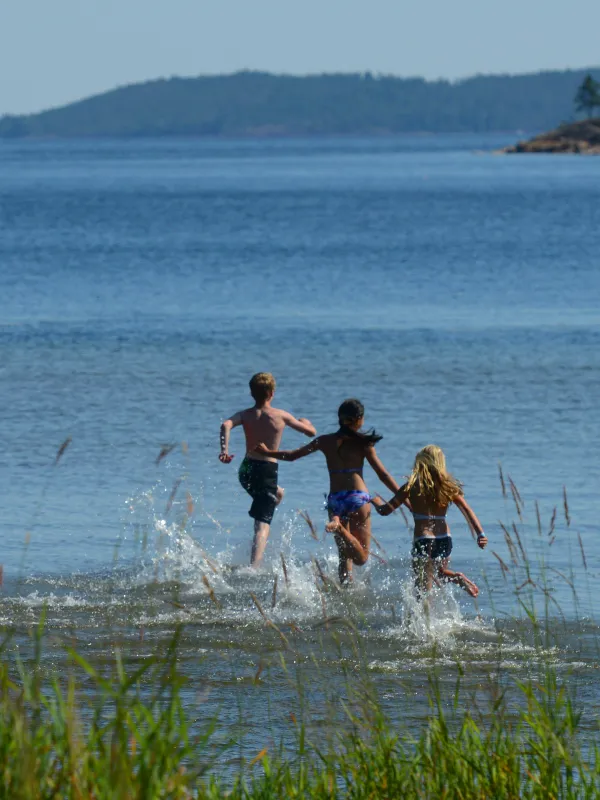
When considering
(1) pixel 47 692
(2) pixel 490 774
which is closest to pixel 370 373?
(1) pixel 47 692

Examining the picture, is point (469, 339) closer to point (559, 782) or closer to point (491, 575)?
point (491, 575)

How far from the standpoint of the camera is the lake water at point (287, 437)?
8.98 m

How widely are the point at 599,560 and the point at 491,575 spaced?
0.89 meters

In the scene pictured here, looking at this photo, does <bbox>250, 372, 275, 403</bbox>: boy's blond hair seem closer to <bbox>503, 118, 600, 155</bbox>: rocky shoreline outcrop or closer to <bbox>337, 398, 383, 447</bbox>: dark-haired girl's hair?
<bbox>337, 398, 383, 447</bbox>: dark-haired girl's hair

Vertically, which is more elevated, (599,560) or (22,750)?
(22,750)

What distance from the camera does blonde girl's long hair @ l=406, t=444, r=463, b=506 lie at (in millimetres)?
9000

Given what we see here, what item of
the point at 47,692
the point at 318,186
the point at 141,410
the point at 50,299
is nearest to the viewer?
the point at 47,692

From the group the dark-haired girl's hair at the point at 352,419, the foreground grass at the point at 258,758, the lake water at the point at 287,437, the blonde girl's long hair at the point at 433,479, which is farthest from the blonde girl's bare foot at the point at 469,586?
the foreground grass at the point at 258,758

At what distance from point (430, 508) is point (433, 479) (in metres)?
0.25

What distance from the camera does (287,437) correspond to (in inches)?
707

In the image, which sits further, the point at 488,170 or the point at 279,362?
the point at 488,170

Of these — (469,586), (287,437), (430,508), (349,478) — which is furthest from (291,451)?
(287,437)

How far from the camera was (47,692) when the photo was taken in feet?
24.9

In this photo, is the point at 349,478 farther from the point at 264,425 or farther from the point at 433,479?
the point at 264,425
